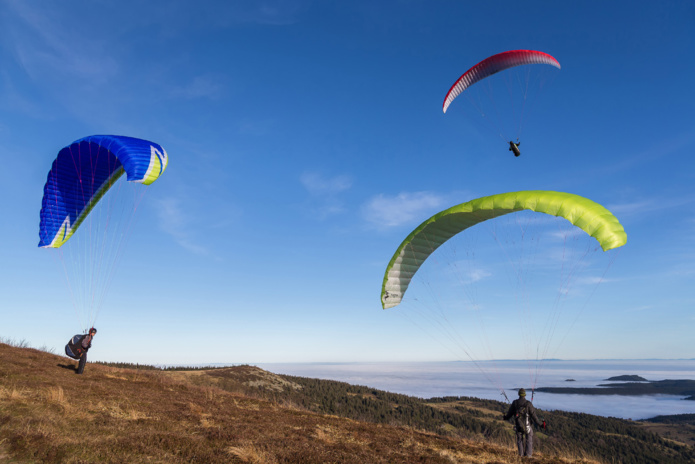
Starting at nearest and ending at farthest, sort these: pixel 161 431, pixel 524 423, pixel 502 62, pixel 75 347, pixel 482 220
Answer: pixel 161 431
pixel 524 423
pixel 482 220
pixel 502 62
pixel 75 347

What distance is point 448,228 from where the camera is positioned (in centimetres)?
1407

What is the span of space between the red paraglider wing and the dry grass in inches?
550

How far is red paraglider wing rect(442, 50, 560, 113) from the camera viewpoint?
14.6m

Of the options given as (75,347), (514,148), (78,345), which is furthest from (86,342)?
(514,148)

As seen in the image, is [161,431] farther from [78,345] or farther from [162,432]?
[78,345]

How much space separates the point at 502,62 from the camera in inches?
584

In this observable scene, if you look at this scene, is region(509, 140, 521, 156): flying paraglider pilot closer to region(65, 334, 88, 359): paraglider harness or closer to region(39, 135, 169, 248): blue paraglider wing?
region(39, 135, 169, 248): blue paraglider wing

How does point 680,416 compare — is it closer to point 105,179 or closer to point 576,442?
point 576,442

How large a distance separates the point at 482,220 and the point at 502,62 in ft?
22.2

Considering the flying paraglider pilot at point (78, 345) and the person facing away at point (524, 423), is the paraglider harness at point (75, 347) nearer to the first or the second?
the flying paraglider pilot at point (78, 345)

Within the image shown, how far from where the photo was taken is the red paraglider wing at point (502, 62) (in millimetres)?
14594

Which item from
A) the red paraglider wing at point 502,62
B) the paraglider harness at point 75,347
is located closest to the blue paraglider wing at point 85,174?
the paraglider harness at point 75,347

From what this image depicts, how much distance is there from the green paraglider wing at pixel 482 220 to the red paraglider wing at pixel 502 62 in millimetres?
6382

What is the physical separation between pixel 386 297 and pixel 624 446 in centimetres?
4436
